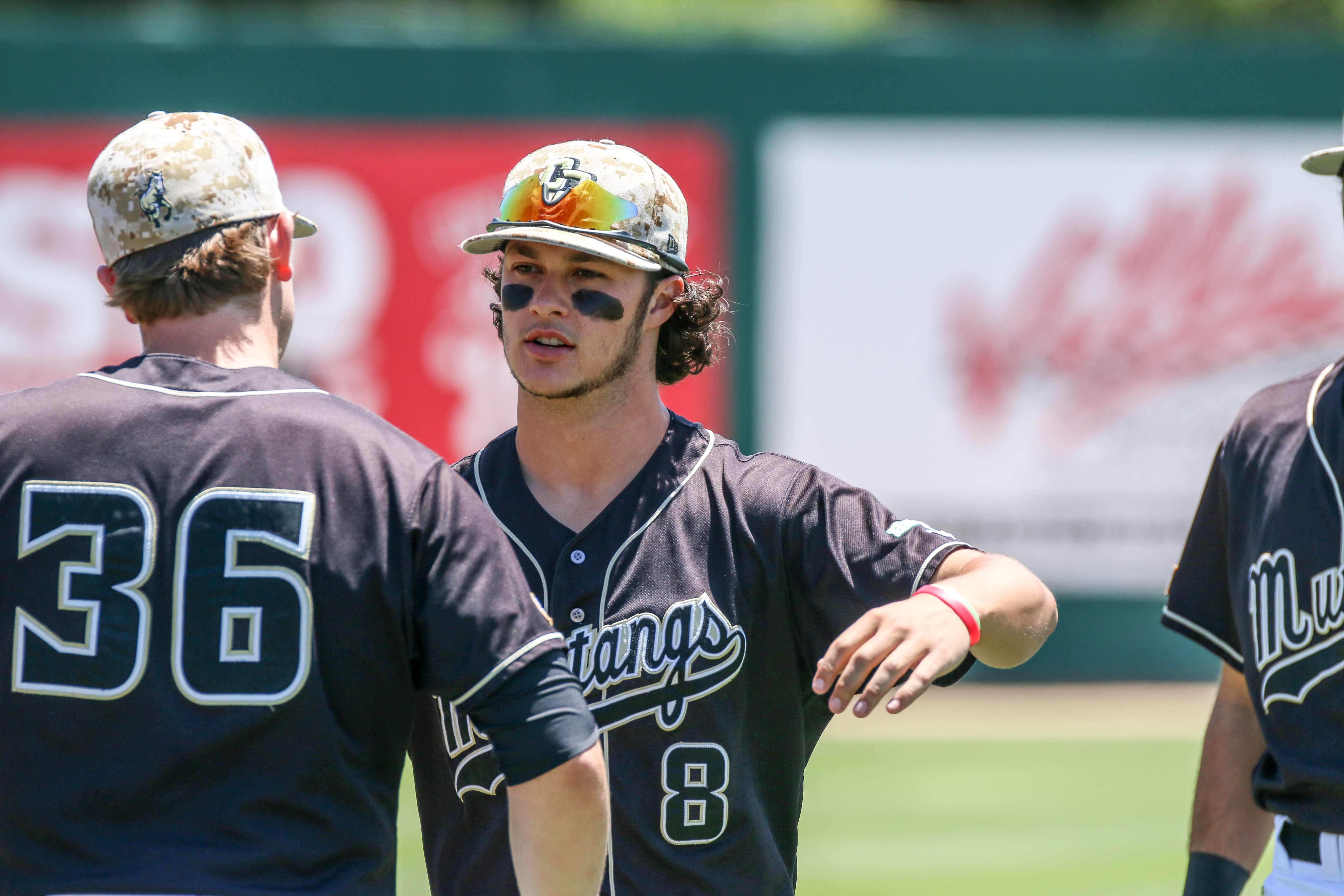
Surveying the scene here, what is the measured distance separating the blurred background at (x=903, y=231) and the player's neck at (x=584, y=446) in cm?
934

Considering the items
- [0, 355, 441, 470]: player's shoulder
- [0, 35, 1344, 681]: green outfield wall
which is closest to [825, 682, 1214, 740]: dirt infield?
[0, 35, 1344, 681]: green outfield wall

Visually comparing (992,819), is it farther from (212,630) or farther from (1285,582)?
(212,630)

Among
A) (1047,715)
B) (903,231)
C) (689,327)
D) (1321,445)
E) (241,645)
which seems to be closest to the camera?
(241,645)

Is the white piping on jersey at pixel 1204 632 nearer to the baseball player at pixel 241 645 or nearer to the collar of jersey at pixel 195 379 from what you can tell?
the baseball player at pixel 241 645

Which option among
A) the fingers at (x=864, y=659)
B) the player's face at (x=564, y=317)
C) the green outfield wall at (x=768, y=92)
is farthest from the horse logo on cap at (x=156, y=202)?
the green outfield wall at (x=768, y=92)

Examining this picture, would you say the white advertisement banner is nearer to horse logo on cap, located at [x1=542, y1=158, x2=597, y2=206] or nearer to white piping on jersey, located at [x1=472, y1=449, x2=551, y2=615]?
white piping on jersey, located at [x1=472, y1=449, x2=551, y2=615]

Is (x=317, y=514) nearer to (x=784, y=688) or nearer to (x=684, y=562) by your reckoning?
(x=684, y=562)

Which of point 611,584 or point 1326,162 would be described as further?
point 1326,162

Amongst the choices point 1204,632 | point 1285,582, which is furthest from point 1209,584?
point 1285,582

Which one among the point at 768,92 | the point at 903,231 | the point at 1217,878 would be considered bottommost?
the point at 1217,878

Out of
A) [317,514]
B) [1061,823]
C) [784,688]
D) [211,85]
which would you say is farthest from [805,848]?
[211,85]

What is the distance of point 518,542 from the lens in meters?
3.13

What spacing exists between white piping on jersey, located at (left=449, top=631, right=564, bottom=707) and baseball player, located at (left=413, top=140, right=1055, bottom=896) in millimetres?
462

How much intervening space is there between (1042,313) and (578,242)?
10.6m
